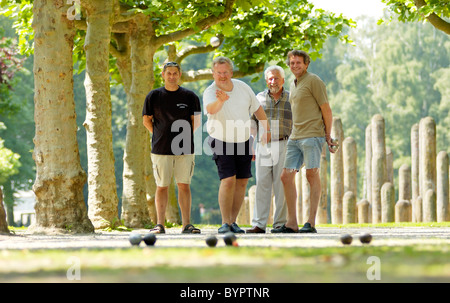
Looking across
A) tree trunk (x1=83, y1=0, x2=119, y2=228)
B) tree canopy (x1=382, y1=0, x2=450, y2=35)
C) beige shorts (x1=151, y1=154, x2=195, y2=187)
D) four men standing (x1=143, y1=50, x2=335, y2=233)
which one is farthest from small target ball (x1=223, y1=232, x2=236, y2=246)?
tree canopy (x1=382, y1=0, x2=450, y2=35)

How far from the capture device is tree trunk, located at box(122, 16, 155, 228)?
47.4 ft

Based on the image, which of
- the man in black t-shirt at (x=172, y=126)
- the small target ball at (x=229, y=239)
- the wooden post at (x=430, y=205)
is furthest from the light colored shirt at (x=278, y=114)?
the wooden post at (x=430, y=205)

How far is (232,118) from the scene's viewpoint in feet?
34.2

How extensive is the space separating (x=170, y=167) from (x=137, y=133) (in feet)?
14.3

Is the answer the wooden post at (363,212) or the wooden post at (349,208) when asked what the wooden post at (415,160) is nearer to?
the wooden post at (363,212)

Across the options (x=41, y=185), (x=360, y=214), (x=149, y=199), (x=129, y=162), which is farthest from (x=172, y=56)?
(x=41, y=185)

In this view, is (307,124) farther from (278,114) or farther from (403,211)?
(403,211)

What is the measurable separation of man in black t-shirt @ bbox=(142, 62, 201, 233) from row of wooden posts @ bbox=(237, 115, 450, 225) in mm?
12051

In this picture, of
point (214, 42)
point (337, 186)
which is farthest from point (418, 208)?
point (214, 42)

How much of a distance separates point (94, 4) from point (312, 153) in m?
4.13

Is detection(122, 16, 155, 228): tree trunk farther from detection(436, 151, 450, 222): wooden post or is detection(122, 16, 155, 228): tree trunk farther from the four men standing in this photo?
detection(436, 151, 450, 222): wooden post
